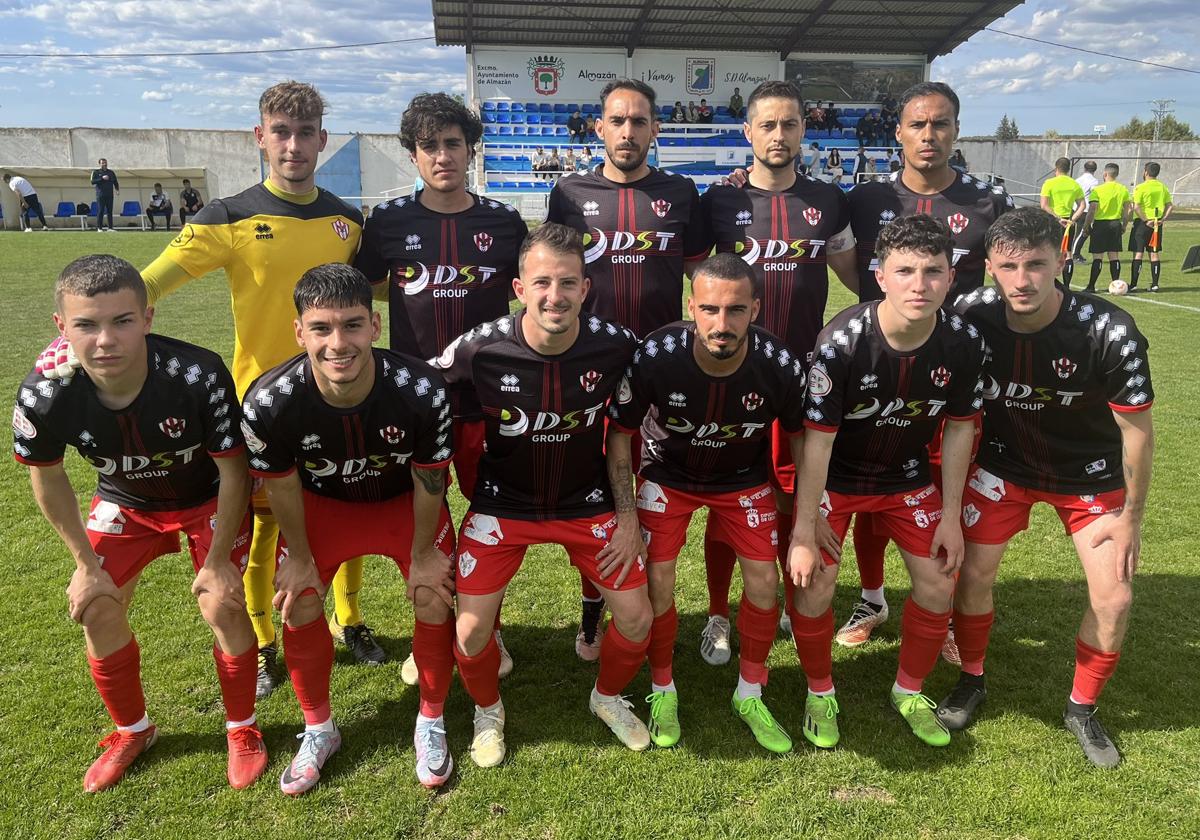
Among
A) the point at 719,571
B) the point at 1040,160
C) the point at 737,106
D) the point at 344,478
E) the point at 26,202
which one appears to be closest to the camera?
the point at 344,478

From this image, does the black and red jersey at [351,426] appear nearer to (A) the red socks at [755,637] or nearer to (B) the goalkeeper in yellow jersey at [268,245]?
(B) the goalkeeper in yellow jersey at [268,245]

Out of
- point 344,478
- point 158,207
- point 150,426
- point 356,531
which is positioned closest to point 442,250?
point 344,478

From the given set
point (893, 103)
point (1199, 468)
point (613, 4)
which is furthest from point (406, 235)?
point (893, 103)

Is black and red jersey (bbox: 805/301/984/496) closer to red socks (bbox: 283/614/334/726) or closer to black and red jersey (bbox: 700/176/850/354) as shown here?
black and red jersey (bbox: 700/176/850/354)

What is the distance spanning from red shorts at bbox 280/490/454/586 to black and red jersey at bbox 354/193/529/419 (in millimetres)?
552

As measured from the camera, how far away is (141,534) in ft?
10.2

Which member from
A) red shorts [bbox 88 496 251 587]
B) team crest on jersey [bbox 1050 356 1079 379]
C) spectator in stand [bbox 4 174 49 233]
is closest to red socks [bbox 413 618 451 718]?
red shorts [bbox 88 496 251 587]

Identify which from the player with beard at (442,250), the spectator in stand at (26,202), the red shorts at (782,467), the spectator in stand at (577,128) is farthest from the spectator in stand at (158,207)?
the red shorts at (782,467)

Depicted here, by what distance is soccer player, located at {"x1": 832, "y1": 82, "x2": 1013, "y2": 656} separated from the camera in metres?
3.72

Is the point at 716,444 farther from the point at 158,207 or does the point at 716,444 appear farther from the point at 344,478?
the point at 158,207

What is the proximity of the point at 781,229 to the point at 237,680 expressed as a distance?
3064 mm

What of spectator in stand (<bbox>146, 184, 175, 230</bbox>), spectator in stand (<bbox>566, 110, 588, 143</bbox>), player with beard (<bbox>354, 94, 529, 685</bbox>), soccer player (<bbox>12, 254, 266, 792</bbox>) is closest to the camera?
soccer player (<bbox>12, 254, 266, 792</bbox>)

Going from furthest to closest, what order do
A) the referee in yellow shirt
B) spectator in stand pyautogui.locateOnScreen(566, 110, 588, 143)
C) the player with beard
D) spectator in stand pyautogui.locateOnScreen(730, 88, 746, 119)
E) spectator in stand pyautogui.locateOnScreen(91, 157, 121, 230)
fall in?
1. spectator in stand pyautogui.locateOnScreen(730, 88, 746, 119)
2. spectator in stand pyautogui.locateOnScreen(566, 110, 588, 143)
3. spectator in stand pyautogui.locateOnScreen(91, 157, 121, 230)
4. the player with beard
5. the referee in yellow shirt

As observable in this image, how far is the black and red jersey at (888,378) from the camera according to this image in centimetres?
319
